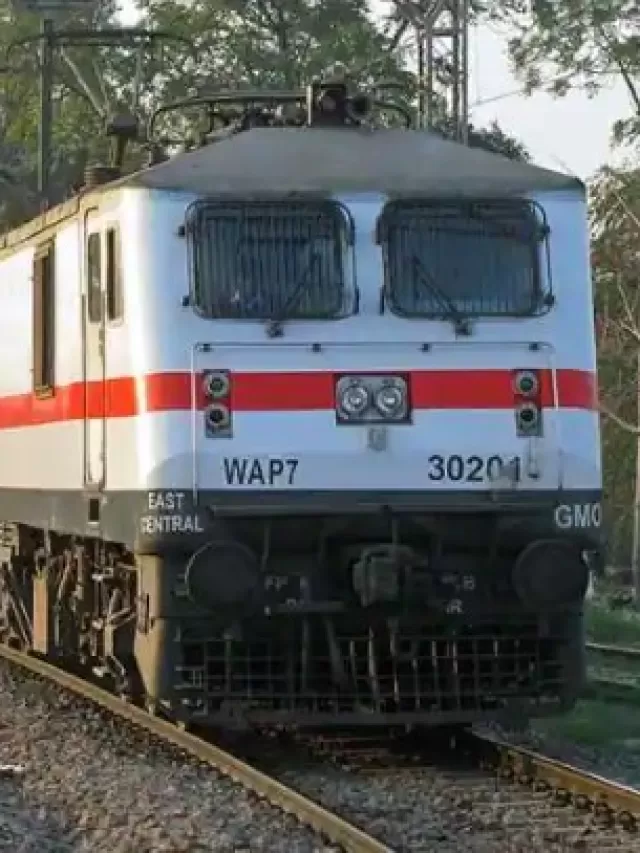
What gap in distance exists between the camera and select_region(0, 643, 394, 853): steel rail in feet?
28.6

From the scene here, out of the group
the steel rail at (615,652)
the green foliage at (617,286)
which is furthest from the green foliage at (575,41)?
the steel rail at (615,652)

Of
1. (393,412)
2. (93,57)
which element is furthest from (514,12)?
(393,412)

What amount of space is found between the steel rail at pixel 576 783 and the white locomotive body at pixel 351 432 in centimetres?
29

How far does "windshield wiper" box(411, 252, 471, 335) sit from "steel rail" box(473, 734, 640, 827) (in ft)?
7.16

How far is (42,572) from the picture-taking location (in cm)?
1387

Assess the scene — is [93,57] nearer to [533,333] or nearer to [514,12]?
[514,12]

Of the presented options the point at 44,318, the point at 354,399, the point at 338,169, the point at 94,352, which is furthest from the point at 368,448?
the point at 44,318

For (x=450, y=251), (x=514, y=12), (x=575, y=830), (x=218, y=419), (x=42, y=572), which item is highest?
(x=514, y=12)

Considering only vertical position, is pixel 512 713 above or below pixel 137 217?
below

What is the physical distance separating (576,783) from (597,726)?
128 inches

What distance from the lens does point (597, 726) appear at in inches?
514

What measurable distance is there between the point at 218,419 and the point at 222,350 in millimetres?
368

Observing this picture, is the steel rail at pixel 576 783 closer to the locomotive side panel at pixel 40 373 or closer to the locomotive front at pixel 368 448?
the locomotive front at pixel 368 448

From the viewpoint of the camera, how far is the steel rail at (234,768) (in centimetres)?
870
